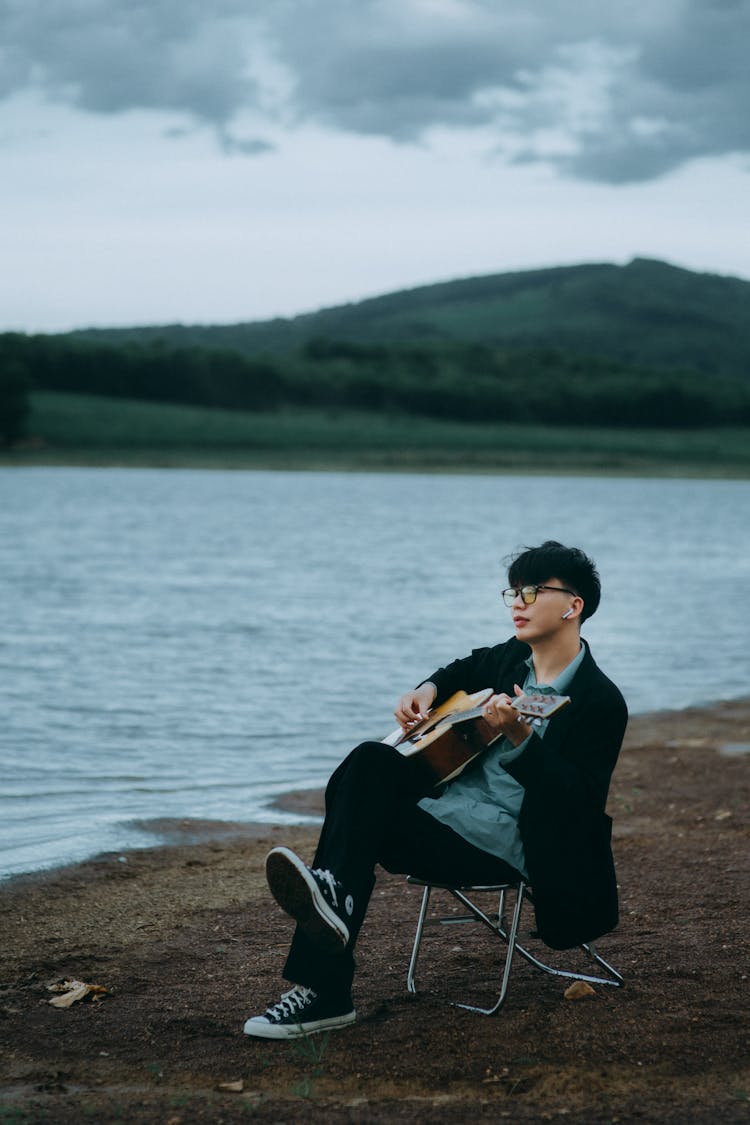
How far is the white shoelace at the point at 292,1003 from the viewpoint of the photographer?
15.4 feet

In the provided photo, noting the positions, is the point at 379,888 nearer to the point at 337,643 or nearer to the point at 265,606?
the point at 337,643

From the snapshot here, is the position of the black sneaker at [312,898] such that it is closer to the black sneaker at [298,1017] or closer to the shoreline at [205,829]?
the black sneaker at [298,1017]

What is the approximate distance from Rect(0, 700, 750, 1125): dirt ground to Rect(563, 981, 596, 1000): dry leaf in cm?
4

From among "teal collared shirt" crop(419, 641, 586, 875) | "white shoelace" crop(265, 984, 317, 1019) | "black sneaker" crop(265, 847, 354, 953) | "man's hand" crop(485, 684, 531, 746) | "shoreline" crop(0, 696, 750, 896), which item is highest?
"man's hand" crop(485, 684, 531, 746)

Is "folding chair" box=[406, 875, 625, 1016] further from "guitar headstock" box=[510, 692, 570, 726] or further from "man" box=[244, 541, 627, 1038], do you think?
"guitar headstock" box=[510, 692, 570, 726]

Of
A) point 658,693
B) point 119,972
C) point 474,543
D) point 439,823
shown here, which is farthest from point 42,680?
point 474,543

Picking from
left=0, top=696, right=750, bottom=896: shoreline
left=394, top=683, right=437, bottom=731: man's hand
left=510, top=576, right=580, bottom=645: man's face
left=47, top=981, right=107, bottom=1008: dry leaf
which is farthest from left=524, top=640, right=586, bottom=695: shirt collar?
left=0, top=696, right=750, bottom=896: shoreline

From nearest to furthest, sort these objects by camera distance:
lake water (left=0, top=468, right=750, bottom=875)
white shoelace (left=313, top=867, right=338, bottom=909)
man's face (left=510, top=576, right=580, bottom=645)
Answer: white shoelace (left=313, top=867, right=338, bottom=909) < man's face (left=510, top=576, right=580, bottom=645) < lake water (left=0, top=468, right=750, bottom=875)

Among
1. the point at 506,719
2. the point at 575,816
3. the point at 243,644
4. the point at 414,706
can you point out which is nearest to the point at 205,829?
the point at 414,706

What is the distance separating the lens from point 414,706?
521 cm

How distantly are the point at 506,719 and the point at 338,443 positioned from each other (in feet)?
334

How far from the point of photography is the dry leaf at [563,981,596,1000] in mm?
5078

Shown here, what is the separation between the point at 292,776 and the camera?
1004 centimetres

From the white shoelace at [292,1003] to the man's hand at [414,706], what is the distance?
977mm
